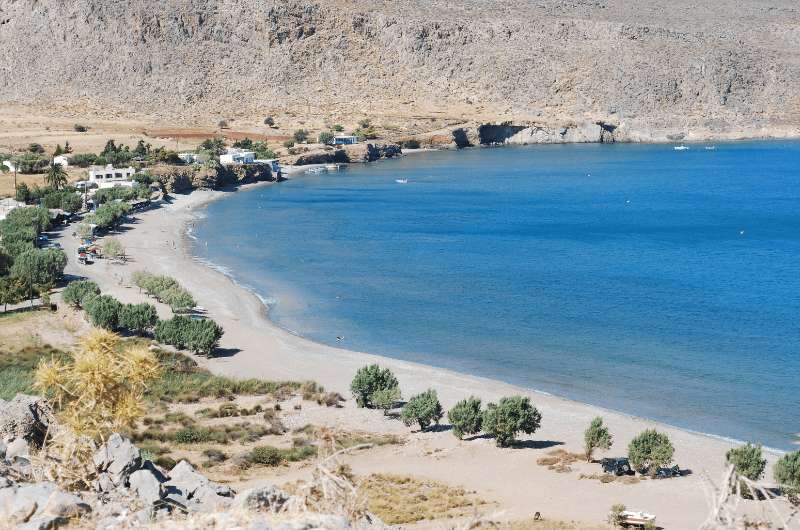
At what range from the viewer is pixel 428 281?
2430 inches

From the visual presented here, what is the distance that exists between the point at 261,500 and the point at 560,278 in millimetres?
52180

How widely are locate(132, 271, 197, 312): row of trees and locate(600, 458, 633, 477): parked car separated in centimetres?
2707

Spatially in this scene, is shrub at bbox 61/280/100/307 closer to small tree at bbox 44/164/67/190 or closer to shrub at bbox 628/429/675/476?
shrub at bbox 628/429/675/476

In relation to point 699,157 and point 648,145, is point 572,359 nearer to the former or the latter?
point 699,157

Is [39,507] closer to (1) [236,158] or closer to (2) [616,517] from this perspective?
(2) [616,517]

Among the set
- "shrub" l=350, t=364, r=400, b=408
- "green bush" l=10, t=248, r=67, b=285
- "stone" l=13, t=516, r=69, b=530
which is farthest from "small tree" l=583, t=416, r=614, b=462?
"green bush" l=10, t=248, r=67, b=285

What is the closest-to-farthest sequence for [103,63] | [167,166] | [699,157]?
[167,166] → [699,157] → [103,63]

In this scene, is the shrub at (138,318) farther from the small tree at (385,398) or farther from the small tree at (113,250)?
the small tree at (113,250)

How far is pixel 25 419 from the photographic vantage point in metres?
21.4

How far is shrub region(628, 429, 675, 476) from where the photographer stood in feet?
93.1

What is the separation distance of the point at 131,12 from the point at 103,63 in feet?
43.6

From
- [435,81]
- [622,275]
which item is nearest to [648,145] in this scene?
[435,81]

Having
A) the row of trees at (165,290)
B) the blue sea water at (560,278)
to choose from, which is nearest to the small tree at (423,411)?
the blue sea water at (560,278)

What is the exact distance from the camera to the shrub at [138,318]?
44.4 m
